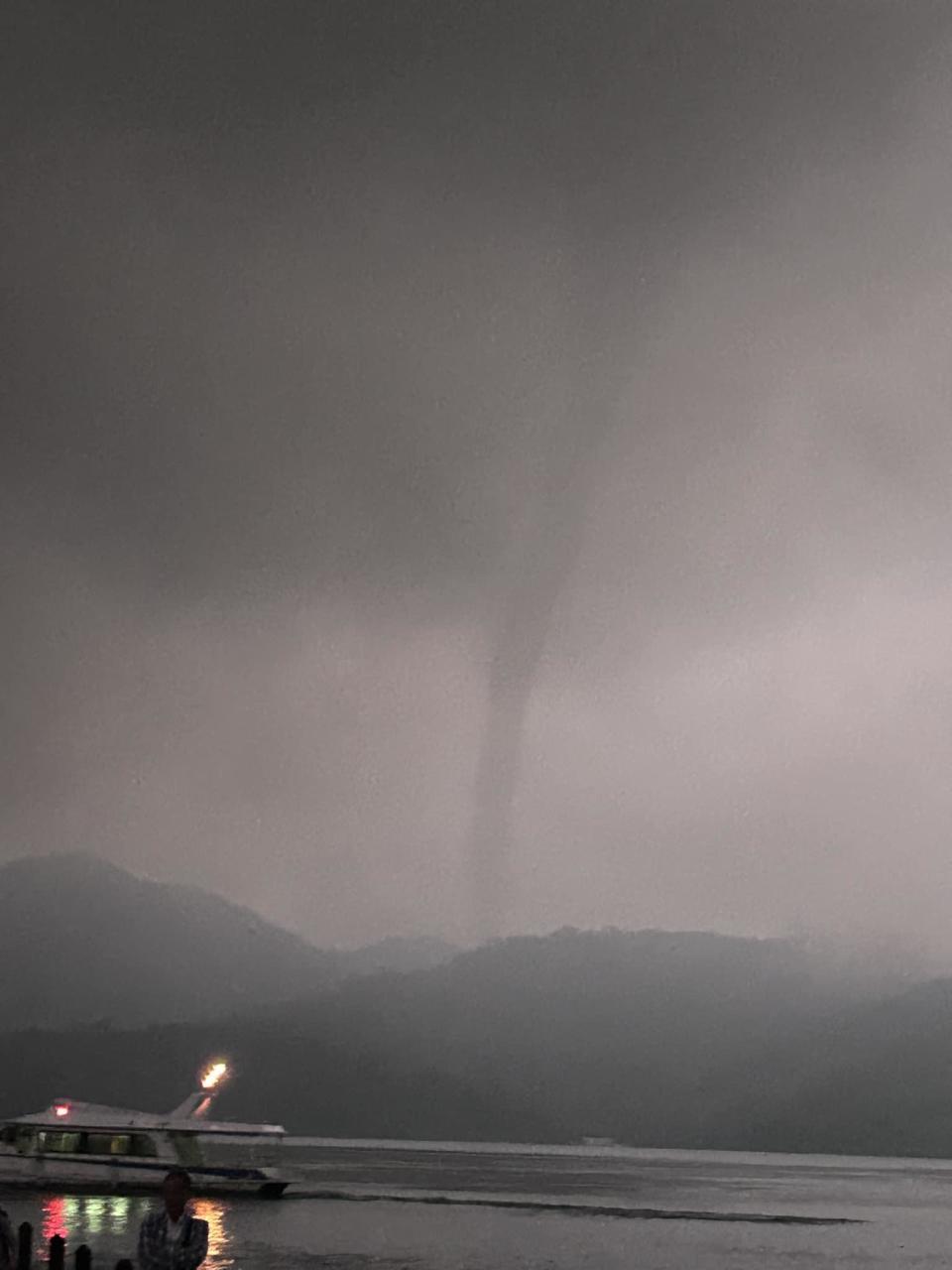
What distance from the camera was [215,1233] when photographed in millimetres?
94688

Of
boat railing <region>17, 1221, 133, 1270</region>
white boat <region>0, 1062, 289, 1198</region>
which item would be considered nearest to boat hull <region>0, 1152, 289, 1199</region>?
white boat <region>0, 1062, 289, 1198</region>

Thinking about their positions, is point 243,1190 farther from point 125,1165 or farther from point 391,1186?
point 391,1186

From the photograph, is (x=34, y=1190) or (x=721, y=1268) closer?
(x=721, y=1268)

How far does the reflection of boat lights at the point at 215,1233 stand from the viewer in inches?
2933

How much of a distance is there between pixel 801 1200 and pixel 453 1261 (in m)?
120

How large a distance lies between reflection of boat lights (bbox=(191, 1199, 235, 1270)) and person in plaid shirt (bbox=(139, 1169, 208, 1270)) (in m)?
35.1

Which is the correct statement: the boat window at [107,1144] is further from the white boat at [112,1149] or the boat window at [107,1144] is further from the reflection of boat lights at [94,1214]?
the reflection of boat lights at [94,1214]

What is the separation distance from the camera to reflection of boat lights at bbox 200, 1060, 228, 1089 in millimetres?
98375

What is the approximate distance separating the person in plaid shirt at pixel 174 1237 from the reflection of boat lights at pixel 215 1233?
35.1m

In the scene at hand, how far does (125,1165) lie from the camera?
333 feet

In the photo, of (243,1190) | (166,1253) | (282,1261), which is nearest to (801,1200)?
(243,1190)

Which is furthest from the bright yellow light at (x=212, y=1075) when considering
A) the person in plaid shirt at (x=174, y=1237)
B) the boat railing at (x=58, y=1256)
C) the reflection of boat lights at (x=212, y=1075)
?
the person in plaid shirt at (x=174, y=1237)

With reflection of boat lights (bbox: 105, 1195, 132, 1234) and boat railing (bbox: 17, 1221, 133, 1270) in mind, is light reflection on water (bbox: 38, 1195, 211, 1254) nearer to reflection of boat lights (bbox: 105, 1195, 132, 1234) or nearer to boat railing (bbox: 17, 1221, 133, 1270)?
reflection of boat lights (bbox: 105, 1195, 132, 1234)

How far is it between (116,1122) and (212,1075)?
39.7 ft
